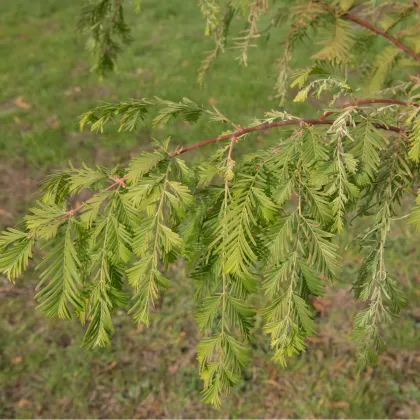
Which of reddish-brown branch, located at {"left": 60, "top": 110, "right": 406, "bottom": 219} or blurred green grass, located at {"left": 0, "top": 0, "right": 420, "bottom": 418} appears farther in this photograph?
blurred green grass, located at {"left": 0, "top": 0, "right": 420, "bottom": 418}

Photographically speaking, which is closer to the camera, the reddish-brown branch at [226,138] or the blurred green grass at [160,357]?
the reddish-brown branch at [226,138]

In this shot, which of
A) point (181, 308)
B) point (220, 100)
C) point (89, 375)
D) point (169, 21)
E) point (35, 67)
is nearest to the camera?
point (89, 375)

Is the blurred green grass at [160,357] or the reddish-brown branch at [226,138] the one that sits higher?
the reddish-brown branch at [226,138]

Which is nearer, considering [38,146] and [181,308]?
[181,308]

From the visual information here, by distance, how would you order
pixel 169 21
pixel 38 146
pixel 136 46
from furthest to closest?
pixel 169 21 < pixel 136 46 < pixel 38 146

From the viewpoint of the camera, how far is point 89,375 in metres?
3.11

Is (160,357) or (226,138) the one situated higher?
(226,138)

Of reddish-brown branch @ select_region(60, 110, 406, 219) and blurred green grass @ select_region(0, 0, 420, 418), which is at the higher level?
reddish-brown branch @ select_region(60, 110, 406, 219)

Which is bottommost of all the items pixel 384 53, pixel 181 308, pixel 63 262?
pixel 181 308

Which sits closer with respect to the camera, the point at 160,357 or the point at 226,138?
the point at 226,138

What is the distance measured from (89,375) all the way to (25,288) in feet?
3.44

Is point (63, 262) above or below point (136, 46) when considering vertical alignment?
above

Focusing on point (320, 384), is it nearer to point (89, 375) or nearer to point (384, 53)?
point (89, 375)

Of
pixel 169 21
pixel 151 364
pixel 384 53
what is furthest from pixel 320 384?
pixel 169 21
